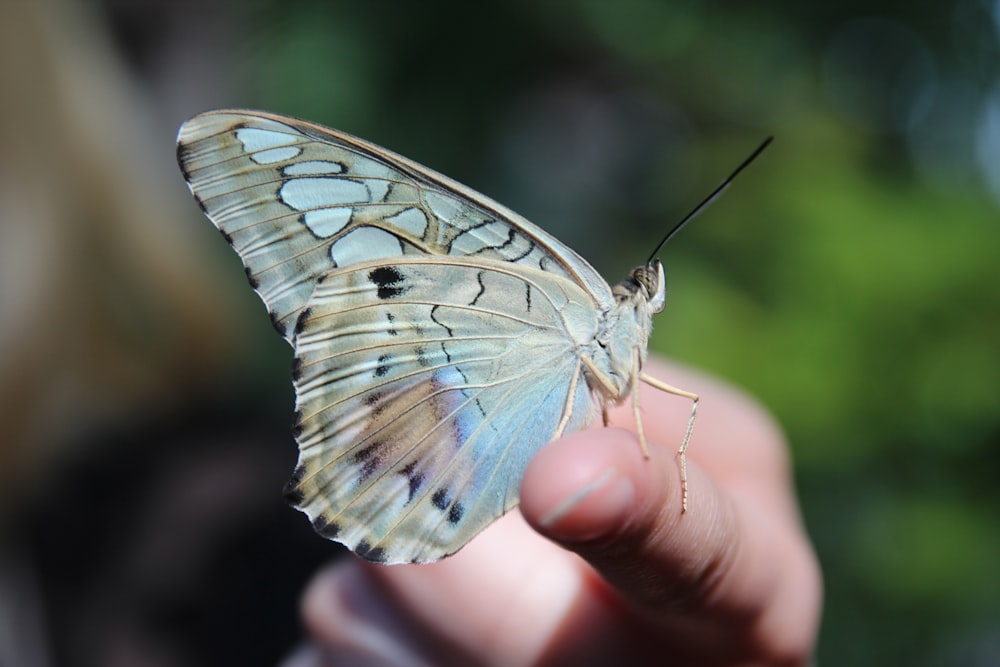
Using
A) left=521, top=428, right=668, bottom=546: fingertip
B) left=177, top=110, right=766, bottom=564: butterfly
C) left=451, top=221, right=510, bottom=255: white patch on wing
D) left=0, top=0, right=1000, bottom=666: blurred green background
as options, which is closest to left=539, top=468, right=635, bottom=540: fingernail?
left=521, top=428, right=668, bottom=546: fingertip

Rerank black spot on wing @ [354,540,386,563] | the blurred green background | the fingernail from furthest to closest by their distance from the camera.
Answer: the blurred green background → black spot on wing @ [354,540,386,563] → the fingernail

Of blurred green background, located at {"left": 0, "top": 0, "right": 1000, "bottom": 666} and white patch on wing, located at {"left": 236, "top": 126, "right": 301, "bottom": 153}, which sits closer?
white patch on wing, located at {"left": 236, "top": 126, "right": 301, "bottom": 153}

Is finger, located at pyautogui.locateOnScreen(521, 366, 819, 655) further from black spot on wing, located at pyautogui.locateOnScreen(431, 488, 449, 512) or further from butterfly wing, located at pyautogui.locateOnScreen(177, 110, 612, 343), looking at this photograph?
butterfly wing, located at pyautogui.locateOnScreen(177, 110, 612, 343)

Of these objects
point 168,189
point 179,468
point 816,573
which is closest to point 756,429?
point 816,573

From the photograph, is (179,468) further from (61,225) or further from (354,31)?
(354,31)

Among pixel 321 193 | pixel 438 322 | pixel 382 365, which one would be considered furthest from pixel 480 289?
pixel 321 193

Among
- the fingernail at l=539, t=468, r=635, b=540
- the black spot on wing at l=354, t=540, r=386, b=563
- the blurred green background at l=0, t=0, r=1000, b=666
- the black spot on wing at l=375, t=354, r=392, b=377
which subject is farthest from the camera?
the blurred green background at l=0, t=0, r=1000, b=666

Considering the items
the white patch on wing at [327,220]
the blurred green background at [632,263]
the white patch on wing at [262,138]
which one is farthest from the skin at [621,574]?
the blurred green background at [632,263]
